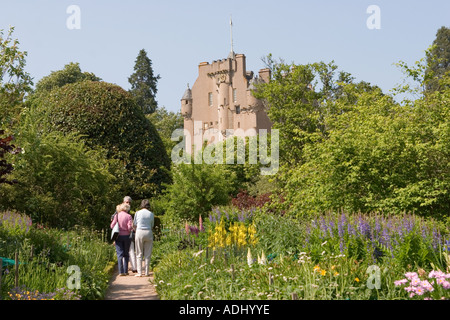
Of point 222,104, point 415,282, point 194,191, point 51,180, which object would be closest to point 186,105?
point 222,104

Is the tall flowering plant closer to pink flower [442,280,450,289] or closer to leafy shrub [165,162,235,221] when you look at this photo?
pink flower [442,280,450,289]

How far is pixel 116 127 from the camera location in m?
18.2

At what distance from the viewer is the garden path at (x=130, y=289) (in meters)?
8.54

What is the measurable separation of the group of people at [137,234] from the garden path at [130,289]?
1.06ft

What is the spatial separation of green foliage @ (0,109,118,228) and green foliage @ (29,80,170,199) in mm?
2159

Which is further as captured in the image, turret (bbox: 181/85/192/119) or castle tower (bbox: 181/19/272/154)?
turret (bbox: 181/85/192/119)

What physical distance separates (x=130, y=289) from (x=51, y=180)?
646 centimetres

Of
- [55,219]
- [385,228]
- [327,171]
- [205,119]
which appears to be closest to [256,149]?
[327,171]

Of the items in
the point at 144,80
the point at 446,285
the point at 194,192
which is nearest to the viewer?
the point at 446,285

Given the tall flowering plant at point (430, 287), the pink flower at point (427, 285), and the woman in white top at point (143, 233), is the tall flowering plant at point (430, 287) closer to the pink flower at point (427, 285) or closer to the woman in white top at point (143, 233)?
the pink flower at point (427, 285)

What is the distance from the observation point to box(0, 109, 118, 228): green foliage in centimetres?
1388

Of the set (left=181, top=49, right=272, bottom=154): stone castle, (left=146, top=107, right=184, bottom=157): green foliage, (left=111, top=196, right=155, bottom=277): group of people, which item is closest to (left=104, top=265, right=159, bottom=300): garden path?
(left=111, top=196, right=155, bottom=277): group of people

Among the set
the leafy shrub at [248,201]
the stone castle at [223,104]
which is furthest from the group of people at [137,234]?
the stone castle at [223,104]

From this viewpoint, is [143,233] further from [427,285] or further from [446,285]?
[446,285]
